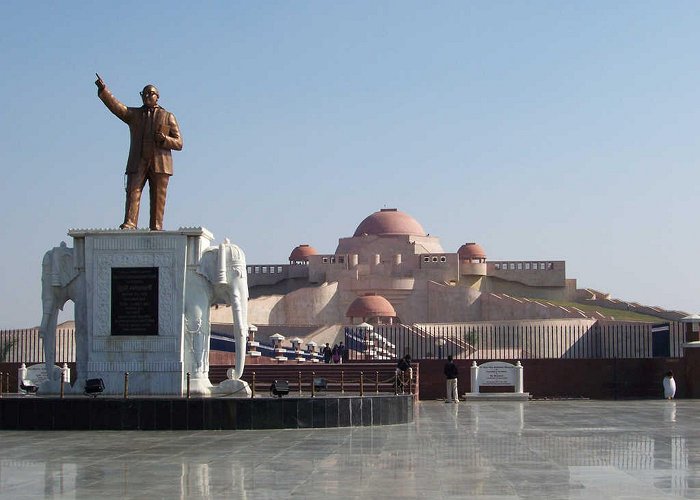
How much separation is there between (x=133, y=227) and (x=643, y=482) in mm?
9793

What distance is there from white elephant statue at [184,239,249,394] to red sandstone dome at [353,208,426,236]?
162 feet

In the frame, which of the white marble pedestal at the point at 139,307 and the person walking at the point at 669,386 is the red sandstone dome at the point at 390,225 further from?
the white marble pedestal at the point at 139,307

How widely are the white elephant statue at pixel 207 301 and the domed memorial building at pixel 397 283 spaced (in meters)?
35.3

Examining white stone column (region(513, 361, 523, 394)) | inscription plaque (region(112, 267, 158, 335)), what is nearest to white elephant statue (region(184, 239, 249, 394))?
inscription plaque (region(112, 267, 158, 335))

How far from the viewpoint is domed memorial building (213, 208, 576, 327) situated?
5544cm

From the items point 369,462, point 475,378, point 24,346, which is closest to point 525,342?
point 475,378

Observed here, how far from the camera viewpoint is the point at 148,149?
17422 millimetres

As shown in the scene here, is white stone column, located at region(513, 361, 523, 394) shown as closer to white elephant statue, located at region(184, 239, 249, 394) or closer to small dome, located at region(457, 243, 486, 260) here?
white elephant statue, located at region(184, 239, 249, 394)

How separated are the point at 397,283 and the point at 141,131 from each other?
142 feet

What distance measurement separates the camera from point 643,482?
9.88 metres

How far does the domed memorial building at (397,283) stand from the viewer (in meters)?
55.4

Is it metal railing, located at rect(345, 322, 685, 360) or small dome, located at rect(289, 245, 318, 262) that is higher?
small dome, located at rect(289, 245, 318, 262)

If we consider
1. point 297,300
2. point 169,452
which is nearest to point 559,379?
point 169,452

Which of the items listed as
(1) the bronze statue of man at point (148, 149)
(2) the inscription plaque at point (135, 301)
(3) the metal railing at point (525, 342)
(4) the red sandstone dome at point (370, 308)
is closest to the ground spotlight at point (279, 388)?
(2) the inscription plaque at point (135, 301)
